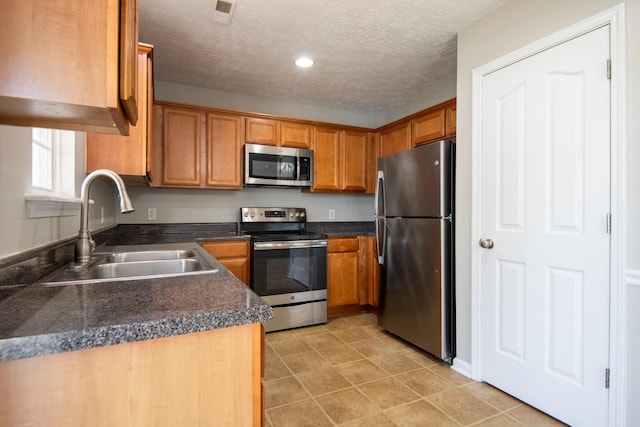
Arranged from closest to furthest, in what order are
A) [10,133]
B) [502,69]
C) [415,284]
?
[10,133]
[502,69]
[415,284]

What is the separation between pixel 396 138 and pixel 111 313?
321 cm

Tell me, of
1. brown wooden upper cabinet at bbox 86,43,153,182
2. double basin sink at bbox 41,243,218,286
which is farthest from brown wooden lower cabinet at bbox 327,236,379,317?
brown wooden upper cabinet at bbox 86,43,153,182

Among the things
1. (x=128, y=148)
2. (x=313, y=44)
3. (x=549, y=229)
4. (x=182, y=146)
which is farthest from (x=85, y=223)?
(x=549, y=229)

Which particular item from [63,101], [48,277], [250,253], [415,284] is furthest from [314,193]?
[63,101]

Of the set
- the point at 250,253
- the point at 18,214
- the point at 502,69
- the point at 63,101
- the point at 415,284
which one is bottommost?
the point at 415,284

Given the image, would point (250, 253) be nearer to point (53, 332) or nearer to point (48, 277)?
point (48, 277)

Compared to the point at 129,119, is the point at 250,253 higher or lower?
lower

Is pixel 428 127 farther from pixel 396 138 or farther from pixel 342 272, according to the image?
pixel 342 272

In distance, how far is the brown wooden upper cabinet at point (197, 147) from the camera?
296 cm

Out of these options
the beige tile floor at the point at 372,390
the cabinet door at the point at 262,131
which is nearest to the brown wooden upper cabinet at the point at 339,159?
Result: the cabinet door at the point at 262,131

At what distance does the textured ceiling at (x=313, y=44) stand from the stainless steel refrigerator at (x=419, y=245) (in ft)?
2.60

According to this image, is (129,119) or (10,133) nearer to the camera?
(129,119)

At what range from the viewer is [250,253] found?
9.90 feet

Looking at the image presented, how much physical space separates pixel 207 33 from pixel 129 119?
174cm
